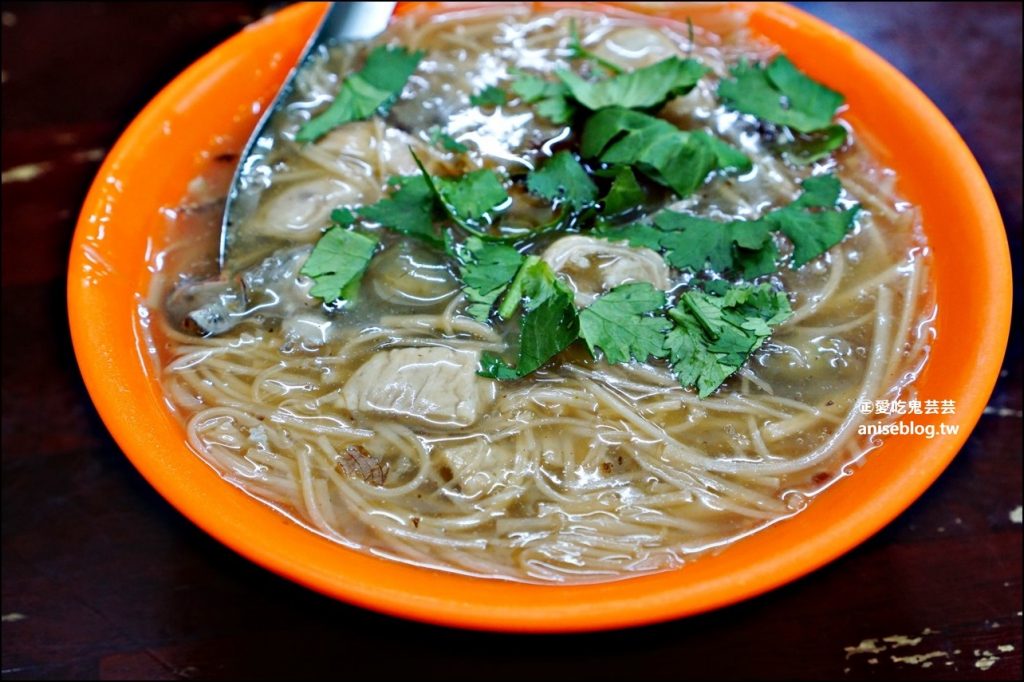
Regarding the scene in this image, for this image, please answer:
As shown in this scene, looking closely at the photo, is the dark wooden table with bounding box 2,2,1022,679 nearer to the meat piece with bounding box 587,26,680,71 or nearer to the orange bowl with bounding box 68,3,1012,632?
the orange bowl with bounding box 68,3,1012,632

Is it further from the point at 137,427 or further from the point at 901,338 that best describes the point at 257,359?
the point at 901,338

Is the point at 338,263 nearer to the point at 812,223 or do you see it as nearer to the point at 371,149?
the point at 371,149

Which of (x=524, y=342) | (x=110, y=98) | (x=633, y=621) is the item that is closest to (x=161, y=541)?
(x=524, y=342)

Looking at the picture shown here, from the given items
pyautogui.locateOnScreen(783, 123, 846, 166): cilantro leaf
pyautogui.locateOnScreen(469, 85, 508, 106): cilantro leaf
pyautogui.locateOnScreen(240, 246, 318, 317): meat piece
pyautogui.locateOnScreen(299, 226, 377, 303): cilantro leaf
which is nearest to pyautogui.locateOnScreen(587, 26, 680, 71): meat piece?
pyautogui.locateOnScreen(469, 85, 508, 106): cilantro leaf

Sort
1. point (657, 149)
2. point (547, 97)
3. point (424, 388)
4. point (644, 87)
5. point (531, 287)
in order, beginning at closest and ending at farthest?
point (424, 388), point (531, 287), point (657, 149), point (644, 87), point (547, 97)

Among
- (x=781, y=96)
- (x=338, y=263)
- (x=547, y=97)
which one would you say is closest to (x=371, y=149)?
(x=338, y=263)
